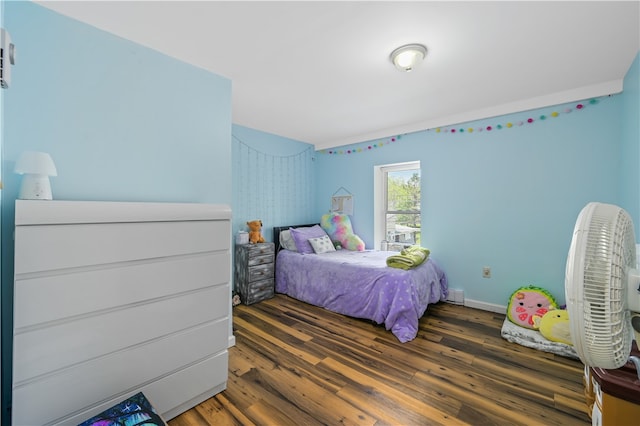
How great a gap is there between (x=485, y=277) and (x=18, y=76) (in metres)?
4.10

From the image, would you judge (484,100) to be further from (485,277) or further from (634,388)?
(634,388)

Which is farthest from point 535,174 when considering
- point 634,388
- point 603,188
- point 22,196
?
point 22,196

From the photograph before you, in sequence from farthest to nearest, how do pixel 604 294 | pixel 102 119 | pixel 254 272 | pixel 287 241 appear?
pixel 287 241, pixel 254 272, pixel 102 119, pixel 604 294

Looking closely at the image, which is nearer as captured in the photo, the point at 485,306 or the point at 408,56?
the point at 408,56

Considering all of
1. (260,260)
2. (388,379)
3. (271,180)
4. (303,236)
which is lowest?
(388,379)

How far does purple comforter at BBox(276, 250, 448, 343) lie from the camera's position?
242cm

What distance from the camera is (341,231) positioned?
3953 millimetres

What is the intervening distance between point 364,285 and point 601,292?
2.12 metres

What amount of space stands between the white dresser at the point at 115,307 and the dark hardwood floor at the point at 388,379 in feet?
1.07

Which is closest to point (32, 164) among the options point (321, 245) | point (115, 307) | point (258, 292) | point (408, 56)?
point (115, 307)

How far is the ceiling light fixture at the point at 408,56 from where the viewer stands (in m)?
1.79

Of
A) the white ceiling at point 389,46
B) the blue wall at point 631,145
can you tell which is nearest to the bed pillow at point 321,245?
the white ceiling at point 389,46

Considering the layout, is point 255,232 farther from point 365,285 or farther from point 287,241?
point 365,285

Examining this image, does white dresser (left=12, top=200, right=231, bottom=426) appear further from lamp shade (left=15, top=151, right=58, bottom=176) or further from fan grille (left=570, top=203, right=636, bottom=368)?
fan grille (left=570, top=203, right=636, bottom=368)
